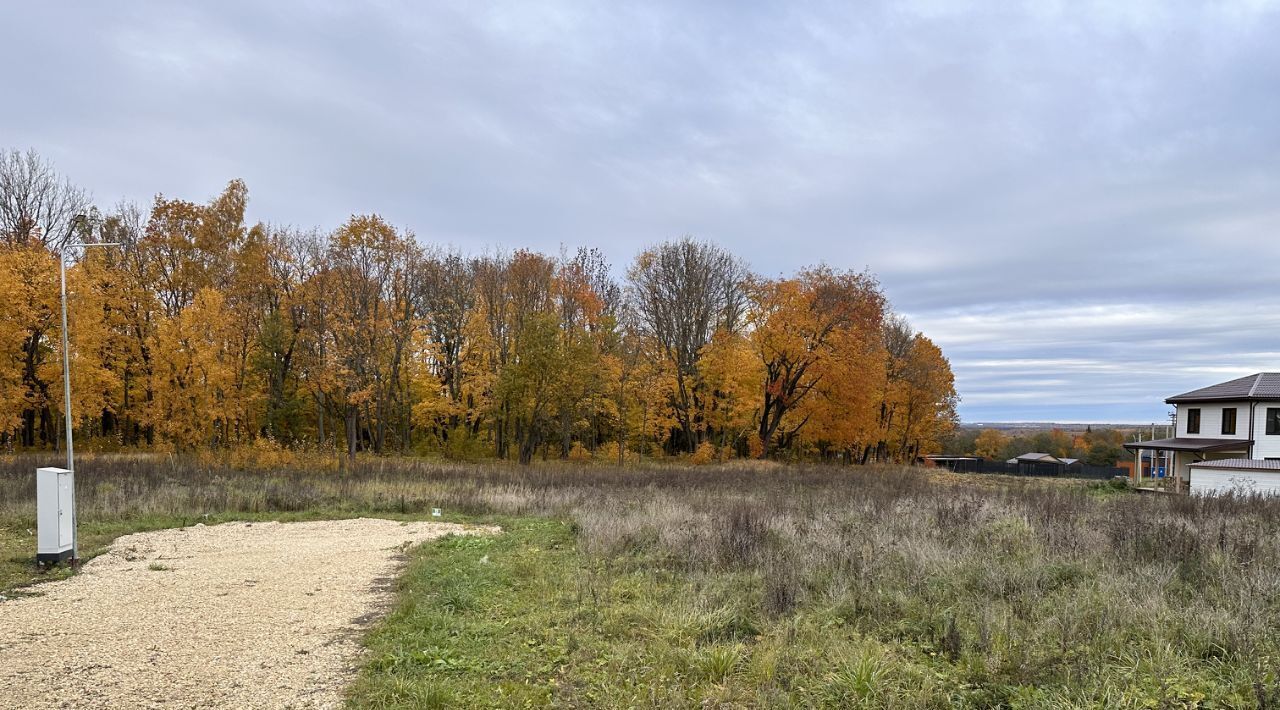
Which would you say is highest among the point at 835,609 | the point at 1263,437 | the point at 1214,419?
the point at 835,609

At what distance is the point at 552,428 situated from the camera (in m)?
36.2

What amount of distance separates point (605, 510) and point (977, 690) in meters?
9.72

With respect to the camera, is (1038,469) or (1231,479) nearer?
(1231,479)

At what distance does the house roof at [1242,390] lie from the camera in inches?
1362

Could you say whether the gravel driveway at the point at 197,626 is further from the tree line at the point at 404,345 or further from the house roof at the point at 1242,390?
the house roof at the point at 1242,390

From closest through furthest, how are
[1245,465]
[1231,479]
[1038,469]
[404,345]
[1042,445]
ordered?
[1231,479]
[1245,465]
[404,345]
[1038,469]
[1042,445]

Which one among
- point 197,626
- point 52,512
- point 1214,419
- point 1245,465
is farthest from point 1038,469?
point 52,512

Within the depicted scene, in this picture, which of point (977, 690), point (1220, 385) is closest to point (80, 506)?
point (977, 690)

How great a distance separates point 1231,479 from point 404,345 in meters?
38.0

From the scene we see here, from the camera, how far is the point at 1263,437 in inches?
1352

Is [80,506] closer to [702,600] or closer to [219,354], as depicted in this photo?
[702,600]

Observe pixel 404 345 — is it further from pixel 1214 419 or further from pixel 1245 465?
pixel 1214 419

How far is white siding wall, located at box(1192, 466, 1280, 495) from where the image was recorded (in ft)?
87.9

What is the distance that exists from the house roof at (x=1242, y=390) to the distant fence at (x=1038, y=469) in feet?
35.1
